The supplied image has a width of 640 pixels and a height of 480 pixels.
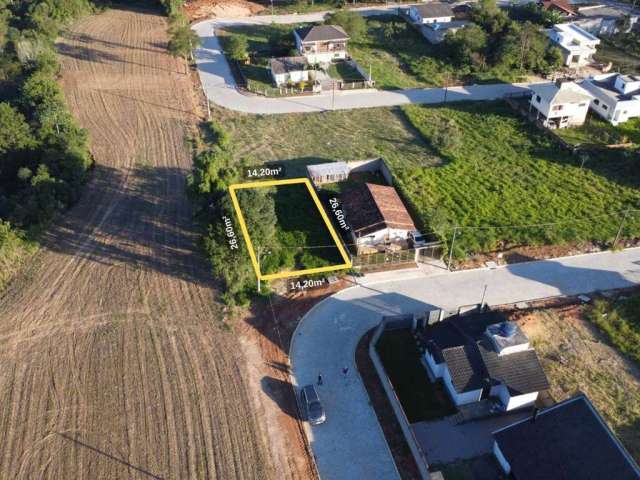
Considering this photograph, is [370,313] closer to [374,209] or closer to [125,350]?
[374,209]

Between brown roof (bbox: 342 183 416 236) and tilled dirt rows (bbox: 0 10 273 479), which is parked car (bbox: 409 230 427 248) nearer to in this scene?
brown roof (bbox: 342 183 416 236)

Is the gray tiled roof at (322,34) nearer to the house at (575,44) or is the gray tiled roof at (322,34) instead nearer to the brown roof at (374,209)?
the house at (575,44)

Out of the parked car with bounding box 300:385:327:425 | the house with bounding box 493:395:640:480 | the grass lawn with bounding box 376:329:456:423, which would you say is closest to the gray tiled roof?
the grass lawn with bounding box 376:329:456:423

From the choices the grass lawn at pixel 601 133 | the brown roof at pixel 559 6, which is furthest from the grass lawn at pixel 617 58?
the grass lawn at pixel 601 133

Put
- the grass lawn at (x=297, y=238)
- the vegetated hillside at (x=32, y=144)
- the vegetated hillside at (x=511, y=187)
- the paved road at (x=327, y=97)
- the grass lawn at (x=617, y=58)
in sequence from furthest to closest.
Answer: the grass lawn at (x=617, y=58) → the paved road at (x=327, y=97) → the vegetated hillside at (x=32, y=144) → the vegetated hillside at (x=511, y=187) → the grass lawn at (x=297, y=238)

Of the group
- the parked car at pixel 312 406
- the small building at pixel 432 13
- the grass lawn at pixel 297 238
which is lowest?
the parked car at pixel 312 406

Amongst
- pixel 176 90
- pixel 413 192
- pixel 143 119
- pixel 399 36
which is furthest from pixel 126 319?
pixel 399 36
